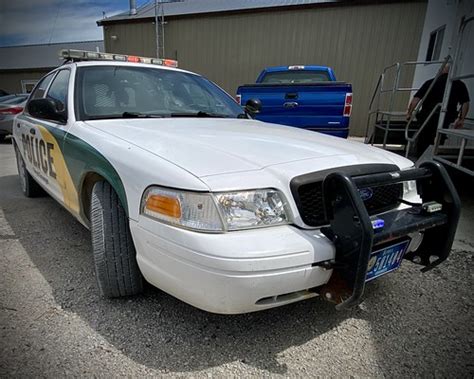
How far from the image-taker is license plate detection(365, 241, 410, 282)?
1.61 metres

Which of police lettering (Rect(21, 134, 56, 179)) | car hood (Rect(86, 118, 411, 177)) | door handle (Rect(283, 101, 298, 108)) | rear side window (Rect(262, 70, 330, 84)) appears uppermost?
rear side window (Rect(262, 70, 330, 84))

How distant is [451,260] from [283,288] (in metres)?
1.99

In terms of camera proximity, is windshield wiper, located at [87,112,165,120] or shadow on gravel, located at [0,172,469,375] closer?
shadow on gravel, located at [0,172,469,375]

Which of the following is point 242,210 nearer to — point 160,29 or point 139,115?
point 139,115

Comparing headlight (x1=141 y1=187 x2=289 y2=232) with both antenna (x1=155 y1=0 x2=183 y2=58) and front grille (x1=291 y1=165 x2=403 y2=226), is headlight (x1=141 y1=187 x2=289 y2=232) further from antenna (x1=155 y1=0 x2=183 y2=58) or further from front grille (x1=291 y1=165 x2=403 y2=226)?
antenna (x1=155 y1=0 x2=183 y2=58)

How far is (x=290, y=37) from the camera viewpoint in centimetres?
1162

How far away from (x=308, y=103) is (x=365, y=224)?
14.1 feet

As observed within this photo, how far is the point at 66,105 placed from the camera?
240cm

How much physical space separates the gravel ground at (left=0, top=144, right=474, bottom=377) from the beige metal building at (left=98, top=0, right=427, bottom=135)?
1039cm

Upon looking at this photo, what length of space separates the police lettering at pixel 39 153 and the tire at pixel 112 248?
106 centimetres

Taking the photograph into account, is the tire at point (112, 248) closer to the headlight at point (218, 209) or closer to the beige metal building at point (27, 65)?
the headlight at point (218, 209)

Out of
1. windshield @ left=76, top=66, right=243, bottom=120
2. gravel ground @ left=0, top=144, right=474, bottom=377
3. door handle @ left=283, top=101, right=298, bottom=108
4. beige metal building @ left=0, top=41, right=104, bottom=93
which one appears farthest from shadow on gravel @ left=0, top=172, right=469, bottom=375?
beige metal building @ left=0, top=41, right=104, bottom=93

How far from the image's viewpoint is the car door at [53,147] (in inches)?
95.0

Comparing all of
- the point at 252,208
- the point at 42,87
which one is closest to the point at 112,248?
the point at 252,208
